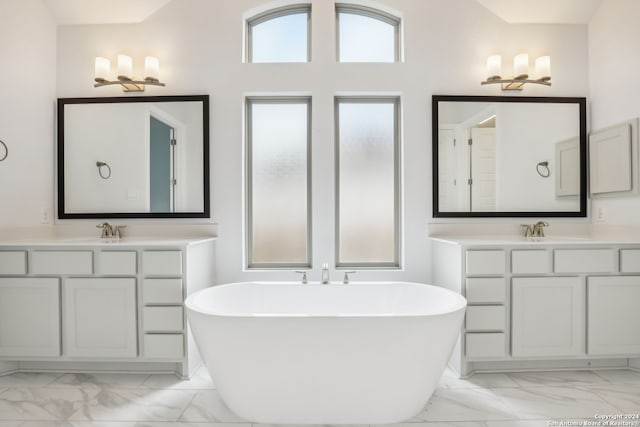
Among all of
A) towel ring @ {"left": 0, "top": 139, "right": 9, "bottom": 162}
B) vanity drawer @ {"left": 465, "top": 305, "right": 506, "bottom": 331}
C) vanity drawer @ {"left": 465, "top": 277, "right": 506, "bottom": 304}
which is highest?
towel ring @ {"left": 0, "top": 139, "right": 9, "bottom": 162}

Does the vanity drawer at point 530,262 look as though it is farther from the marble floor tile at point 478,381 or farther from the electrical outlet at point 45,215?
the electrical outlet at point 45,215

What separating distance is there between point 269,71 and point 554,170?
2.26m

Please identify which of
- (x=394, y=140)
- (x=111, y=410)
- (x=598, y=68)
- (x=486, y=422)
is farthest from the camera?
(x=394, y=140)

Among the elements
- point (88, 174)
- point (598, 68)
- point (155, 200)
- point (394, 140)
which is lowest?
point (155, 200)

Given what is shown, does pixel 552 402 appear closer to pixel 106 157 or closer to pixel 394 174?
pixel 394 174

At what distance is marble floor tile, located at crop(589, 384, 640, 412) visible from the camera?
173 cm

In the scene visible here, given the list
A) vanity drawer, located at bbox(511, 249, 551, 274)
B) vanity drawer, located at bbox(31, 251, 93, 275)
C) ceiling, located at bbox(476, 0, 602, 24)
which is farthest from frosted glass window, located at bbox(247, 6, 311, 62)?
vanity drawer, located at bbox(511, 249, 551, 274)

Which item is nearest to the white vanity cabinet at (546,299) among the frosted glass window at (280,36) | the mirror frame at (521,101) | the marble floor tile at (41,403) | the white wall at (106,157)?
the mirror frame at (521,101)

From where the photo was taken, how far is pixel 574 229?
2.54 m

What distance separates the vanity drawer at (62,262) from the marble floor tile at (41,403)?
2.20ft

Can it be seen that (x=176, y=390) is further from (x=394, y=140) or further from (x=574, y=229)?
(x=574, y=229)

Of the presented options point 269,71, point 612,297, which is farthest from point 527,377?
point 269,71

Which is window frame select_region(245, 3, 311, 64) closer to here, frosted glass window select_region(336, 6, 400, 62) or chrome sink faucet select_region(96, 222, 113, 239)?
frosted glass window select_region(336, 6, 400, 62)

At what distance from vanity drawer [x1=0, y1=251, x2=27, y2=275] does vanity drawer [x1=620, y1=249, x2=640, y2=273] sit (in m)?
3.60
